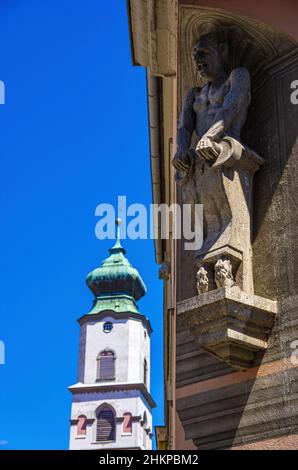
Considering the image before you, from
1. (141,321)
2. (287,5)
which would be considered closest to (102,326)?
(141,321)

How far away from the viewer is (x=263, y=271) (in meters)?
5.30

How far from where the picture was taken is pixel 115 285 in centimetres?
7650

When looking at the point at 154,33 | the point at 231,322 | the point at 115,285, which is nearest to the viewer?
the point at 231,322

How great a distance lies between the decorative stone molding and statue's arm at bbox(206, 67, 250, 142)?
1103mm

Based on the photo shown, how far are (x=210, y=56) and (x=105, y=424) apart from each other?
66.2 m

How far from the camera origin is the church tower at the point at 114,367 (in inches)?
2709

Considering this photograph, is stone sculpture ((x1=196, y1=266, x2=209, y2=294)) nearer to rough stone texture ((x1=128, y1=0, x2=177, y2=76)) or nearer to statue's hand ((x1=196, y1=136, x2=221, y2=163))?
statue's hand ((x1=196, y1=136, x2=221, y2=163))

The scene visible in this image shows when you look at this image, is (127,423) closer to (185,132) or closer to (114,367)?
(114,367)

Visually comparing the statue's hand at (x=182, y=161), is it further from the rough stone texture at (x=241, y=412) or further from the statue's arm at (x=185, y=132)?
the rough stone texture at (x=241, y=412)

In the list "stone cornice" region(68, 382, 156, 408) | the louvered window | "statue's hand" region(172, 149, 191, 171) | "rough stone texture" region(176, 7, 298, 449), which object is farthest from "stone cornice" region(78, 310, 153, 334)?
"statue's hand" region(172, 149, 191, 171)

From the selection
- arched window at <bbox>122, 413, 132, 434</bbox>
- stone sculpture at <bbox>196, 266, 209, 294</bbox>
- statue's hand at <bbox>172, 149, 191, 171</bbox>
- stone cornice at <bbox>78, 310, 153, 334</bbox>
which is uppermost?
stone cornice at <bbox>78, 310, 153, 334</bbox>

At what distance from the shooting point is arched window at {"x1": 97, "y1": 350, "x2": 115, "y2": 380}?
7338 centimetres

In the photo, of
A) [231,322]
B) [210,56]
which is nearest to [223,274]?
[231,322]

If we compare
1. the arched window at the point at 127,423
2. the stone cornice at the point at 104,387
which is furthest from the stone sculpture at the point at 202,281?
the stone cornice at the point at 104,387
